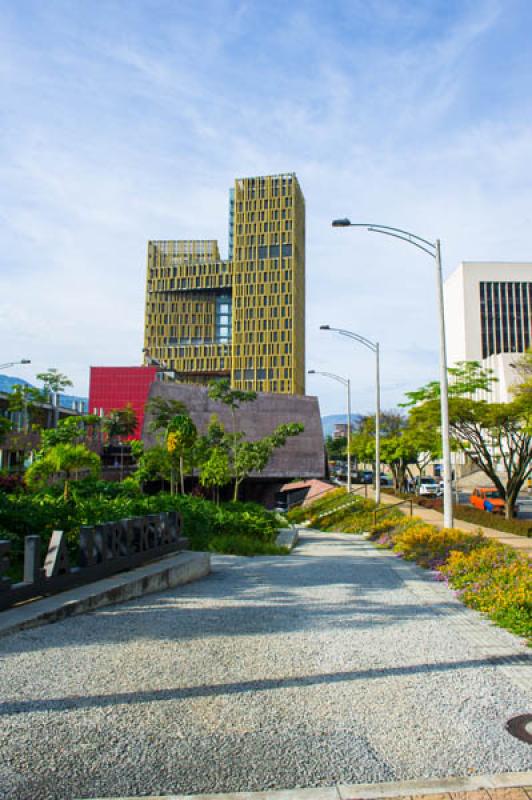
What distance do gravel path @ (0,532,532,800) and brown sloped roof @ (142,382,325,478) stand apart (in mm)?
47087

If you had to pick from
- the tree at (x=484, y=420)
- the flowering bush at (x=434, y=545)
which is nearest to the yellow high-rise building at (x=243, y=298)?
the tree at (x=484, y=420)

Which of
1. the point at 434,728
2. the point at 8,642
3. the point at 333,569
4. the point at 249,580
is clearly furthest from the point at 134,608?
the point at 333,569

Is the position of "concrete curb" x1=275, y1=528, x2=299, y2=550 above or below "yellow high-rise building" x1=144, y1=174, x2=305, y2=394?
below

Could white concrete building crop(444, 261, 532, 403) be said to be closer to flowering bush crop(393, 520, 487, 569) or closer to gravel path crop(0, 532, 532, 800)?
flowering bush crop(393, 520, 487, 569)

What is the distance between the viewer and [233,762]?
14.6ft

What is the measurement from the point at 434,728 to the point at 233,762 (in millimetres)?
1784

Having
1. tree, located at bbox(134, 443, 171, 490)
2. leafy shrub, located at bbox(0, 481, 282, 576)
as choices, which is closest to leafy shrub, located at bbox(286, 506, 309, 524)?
tree, located at bbox(134, 443, 171, 490)

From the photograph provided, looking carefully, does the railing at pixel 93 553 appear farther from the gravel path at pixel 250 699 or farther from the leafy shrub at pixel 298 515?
the leafy shrub at pixel 298 515

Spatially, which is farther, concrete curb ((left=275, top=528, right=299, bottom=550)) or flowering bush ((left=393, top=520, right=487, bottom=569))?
concrete curb ((left=275, top=528, right=299, bottom=550))

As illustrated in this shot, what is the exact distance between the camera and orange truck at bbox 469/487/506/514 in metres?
37.4

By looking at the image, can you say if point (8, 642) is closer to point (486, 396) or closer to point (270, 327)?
point (486, 396)

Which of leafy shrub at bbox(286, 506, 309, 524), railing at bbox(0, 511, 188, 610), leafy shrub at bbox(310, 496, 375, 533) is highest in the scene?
railing at bbox(0, 511, 188, 610)

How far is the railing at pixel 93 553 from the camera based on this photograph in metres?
8.08

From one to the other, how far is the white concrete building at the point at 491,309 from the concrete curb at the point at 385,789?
370ft
